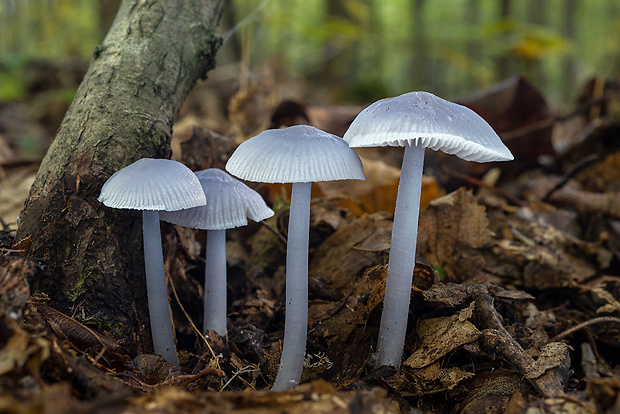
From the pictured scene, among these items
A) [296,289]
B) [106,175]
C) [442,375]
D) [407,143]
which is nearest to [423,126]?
[407,143]

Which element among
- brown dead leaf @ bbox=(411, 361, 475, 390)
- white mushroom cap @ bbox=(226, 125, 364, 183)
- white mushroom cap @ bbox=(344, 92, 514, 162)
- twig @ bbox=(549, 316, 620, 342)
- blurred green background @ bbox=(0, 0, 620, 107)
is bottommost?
brown dead leaf @ bbox=(411, 361, 475, 390)

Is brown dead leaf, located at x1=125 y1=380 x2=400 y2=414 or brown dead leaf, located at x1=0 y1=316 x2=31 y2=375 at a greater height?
brown dead leaf, located at x1=0 y1=316 x2=31 y2=375

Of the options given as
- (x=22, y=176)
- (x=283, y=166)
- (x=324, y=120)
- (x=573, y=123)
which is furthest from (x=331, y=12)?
(x=283, y=166)

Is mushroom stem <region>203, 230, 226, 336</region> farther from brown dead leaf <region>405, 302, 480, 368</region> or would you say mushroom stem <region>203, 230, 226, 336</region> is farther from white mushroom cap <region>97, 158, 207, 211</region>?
brown dead leaf <region>405, 302, 480, 368</region>

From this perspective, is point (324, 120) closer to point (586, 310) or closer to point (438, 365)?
point (586, 310)

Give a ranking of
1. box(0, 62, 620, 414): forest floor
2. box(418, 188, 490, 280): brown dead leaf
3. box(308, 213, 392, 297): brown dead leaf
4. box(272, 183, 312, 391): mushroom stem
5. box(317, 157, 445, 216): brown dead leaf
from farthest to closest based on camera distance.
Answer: box(317, 157, 445, 216): brown dead leaf → box(418, 188, 490, 280): brown dead leaf → box(308, 213, 392, 297): brown dead leaf → box(272, 183, 312, 391): mushroom stem → box(0, 62, 620, 414): forest floor

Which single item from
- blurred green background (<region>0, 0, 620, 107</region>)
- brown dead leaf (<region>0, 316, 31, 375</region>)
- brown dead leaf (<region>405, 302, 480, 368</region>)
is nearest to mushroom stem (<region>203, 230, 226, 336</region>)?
brown dead leaf (<region>405, 302, 480, 368</region>)

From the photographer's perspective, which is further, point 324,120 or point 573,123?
point 573,123

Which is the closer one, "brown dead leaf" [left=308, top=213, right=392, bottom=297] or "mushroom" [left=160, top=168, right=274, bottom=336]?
"mushroom" [left=160, top=168, right=274, bottom=336]

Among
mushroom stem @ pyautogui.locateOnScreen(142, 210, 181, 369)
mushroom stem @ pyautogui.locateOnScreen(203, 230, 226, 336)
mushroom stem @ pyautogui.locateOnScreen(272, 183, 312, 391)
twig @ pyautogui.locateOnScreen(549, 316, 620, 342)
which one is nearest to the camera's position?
mushroom stem @ pyautogui.locateOnScreen(272, 183, 312, 391)
